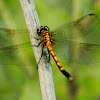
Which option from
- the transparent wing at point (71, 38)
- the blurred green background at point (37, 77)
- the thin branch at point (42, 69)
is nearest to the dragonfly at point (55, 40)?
the transparent wing at point (71, 38)

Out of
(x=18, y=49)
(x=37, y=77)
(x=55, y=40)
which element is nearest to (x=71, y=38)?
(x=55, y=40)

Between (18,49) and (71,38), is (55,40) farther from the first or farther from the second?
(18,49)

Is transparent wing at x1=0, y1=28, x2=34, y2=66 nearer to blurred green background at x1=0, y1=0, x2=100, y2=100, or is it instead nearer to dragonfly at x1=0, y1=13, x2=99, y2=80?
dragonfly at x1=0, y1=13, x2=99, y2=80

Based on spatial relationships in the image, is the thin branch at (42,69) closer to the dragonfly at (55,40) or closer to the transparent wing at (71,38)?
the dragonfly at (55,40)

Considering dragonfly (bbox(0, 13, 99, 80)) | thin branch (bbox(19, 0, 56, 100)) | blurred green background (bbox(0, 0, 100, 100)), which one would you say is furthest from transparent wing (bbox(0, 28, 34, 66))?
blurred green background (bbox(0, 0, 100, 100))

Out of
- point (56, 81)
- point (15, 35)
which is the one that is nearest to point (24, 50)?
point (15, 35)

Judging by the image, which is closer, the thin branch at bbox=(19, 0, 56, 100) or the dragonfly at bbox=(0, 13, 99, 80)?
the thin branch at bbox=(19, 0, 56, 100)
